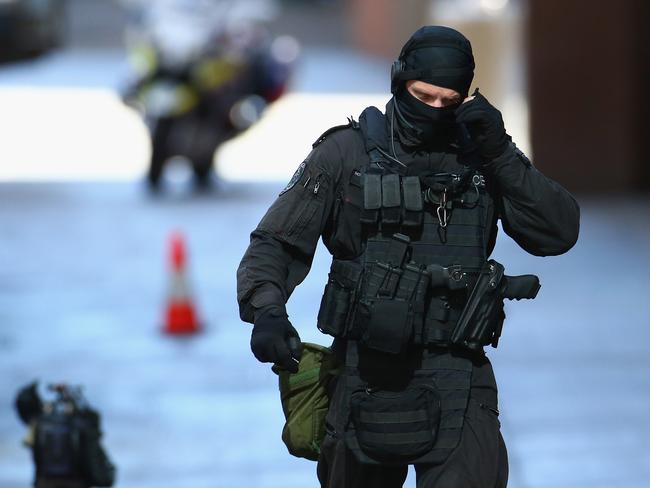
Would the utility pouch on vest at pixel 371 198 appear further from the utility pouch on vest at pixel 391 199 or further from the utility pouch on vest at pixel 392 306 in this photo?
the utility pouch on vest at pixel 392 306

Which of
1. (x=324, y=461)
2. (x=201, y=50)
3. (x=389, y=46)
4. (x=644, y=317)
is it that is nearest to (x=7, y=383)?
(x=644, y=317)

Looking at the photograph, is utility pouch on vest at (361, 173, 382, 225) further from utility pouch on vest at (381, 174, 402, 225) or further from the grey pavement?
→ the grey pavement

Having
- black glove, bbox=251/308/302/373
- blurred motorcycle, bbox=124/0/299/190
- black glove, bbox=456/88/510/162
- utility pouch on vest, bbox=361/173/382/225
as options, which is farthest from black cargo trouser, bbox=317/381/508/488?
blurred motorcycle, bbox=124/0/299/190

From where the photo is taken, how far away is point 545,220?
4461mm

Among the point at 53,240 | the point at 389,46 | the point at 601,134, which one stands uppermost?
the point at 389,46

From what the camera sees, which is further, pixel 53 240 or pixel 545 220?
pixel 53 240

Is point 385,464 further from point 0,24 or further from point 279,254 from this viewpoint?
point 0,24

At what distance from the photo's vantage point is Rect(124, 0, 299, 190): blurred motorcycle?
15719mm

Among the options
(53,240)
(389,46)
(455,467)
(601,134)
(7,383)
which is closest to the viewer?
(455,467)

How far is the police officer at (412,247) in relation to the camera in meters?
4.41

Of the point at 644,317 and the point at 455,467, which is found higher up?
the point at 644,317

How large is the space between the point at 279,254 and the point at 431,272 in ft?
1.32

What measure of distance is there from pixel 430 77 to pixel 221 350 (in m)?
5.75

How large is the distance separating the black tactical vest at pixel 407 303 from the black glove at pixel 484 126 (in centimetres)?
12
